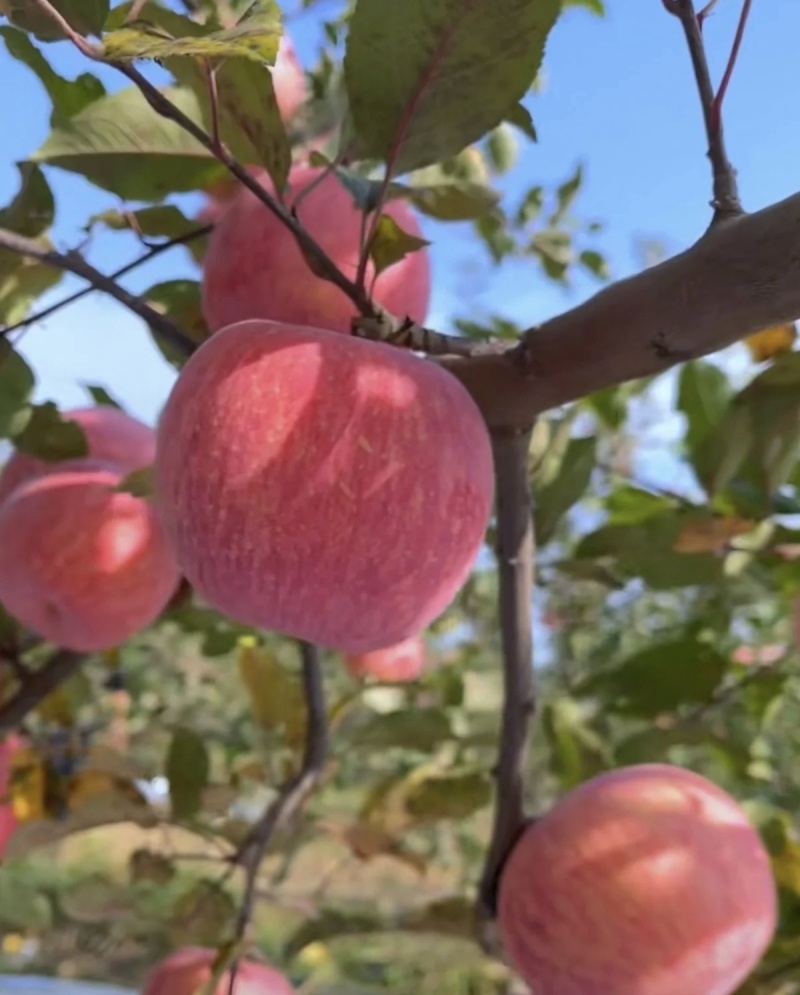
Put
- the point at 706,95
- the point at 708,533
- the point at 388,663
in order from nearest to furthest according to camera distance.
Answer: the point at 706,95
the point at 708,533
the point at 388,663

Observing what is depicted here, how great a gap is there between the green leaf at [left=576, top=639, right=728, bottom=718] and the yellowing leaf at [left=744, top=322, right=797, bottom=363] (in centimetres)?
28

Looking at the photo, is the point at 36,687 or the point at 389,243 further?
the point at 36,687

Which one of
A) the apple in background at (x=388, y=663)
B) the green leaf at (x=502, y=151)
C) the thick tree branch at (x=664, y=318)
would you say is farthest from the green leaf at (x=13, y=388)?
the green leaf at (x=502, y=151)

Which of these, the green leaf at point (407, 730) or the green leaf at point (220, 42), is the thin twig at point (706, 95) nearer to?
the green leaf at point (220, 42)

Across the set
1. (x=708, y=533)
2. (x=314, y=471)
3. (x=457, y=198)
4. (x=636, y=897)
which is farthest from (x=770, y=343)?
(x=314, y=471)

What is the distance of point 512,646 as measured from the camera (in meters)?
0.63

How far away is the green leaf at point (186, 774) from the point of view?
3.05 ft

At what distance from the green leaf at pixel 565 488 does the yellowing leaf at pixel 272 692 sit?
30 cm

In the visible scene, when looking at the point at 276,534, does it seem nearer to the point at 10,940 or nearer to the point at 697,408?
the point at 697,408

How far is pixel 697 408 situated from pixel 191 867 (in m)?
1.36

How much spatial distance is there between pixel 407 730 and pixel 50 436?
38cm

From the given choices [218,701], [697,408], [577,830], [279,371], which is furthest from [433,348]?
[218,701]

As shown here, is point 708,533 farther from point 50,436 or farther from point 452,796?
point 50,436

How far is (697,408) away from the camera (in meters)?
0.84
